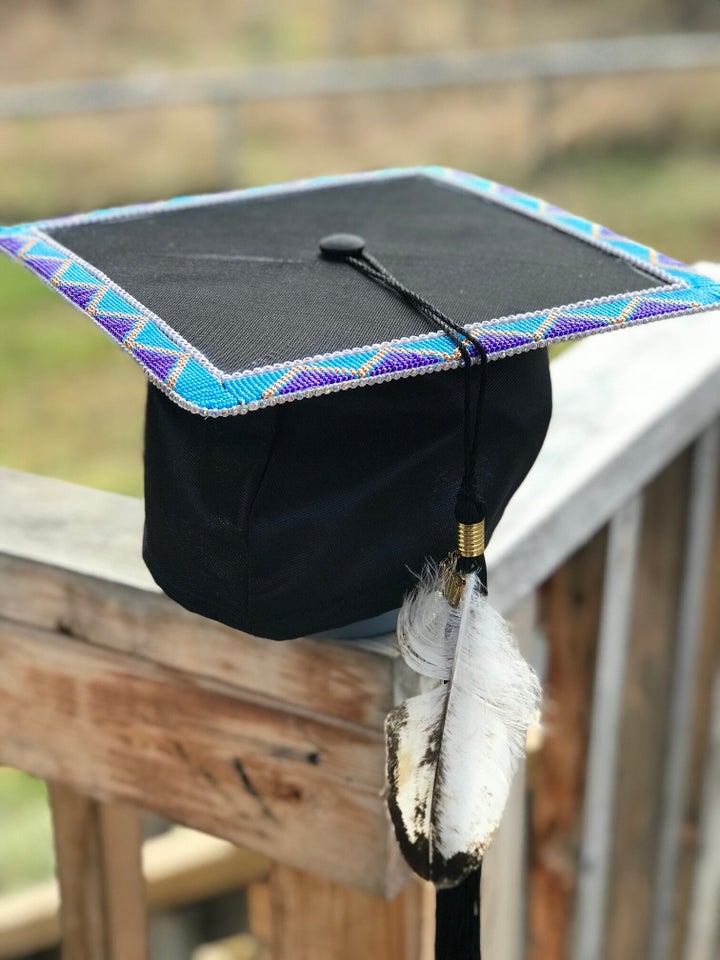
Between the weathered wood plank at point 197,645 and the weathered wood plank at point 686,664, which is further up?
the weathered wood plank at point 197,645

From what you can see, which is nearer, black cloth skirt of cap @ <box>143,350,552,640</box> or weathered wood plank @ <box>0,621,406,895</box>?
black cloth skirt of cap @ <box>143,350,552,640</box>

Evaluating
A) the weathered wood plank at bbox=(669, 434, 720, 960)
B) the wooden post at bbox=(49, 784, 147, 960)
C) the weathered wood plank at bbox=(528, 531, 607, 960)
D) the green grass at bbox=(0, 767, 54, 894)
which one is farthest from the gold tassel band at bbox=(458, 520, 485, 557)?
the green grass at bbox=(0, 767, 54, 894)

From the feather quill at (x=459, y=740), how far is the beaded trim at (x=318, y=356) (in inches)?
5.5

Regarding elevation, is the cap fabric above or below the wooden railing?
above

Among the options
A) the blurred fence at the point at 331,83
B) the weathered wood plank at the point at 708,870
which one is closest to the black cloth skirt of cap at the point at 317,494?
the weathered wood plank at the point at 708,870

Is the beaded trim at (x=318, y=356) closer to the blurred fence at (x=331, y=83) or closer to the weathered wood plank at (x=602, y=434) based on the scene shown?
the weathered wood plank at (x=602, y=434)

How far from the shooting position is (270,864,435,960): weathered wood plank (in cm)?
88

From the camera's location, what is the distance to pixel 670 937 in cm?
162

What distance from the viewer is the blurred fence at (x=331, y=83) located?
18.8 ft

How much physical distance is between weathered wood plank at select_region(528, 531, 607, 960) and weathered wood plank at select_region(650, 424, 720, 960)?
19cm

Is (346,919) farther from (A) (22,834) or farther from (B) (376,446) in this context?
(A) (22,834)

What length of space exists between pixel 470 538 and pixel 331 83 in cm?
601

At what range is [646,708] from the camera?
145cm

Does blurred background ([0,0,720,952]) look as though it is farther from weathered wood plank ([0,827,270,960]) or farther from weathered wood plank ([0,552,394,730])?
weathered wood plank ([0,552,394,730])
